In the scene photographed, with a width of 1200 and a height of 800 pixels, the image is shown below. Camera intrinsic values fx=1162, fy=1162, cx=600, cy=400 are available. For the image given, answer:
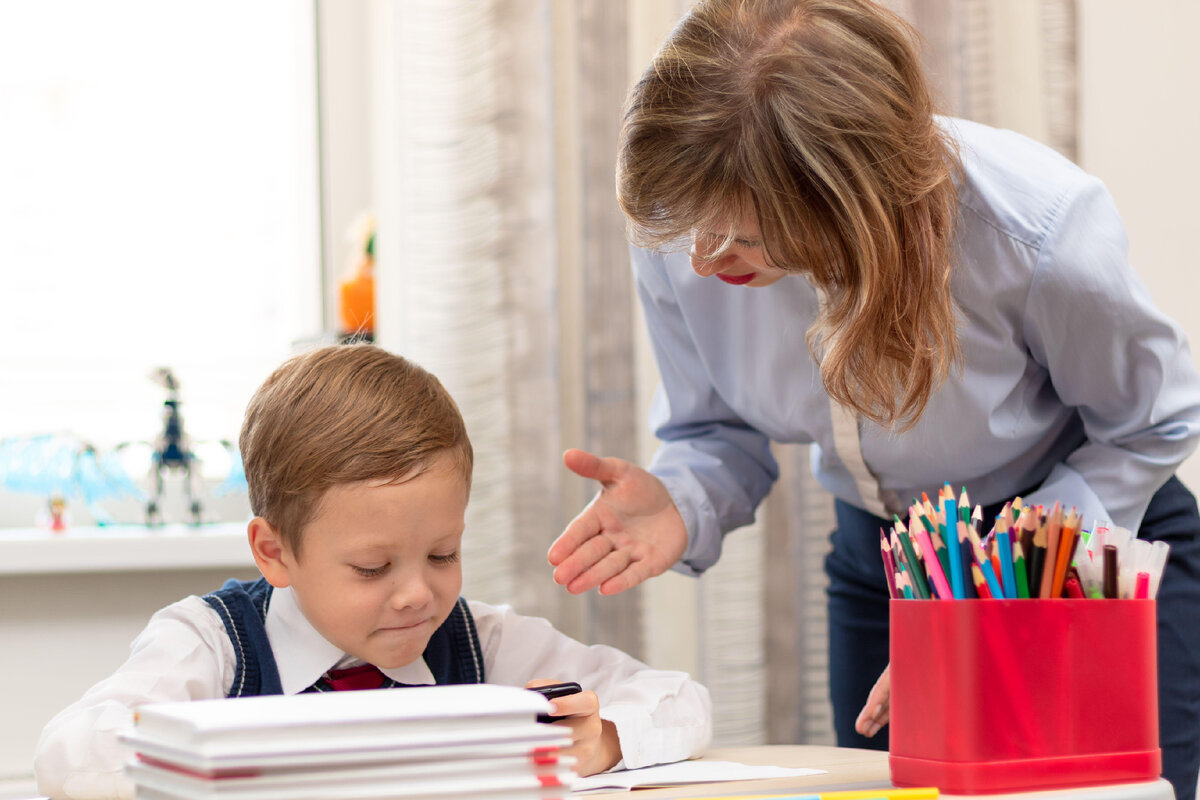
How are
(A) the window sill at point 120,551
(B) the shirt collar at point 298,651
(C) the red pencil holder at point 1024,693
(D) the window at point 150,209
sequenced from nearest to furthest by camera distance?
(C) the red pencil holder at point 1024,693, (B) the shirt collar at point 298,651, (A) the window sill at point 120,551, (D) the window at point 150,209

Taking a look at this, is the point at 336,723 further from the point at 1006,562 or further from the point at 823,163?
the point at 823,163

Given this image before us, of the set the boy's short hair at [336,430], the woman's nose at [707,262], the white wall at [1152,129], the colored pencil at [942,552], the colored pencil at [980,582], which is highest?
the white wall at [1152,129]

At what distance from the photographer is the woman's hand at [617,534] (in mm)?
953

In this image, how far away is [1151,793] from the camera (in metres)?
0.63

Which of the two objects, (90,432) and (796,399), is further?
(90,432)

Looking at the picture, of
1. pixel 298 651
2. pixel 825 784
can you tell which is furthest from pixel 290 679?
pixel 825 784

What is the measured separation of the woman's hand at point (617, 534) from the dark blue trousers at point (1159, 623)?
25 centimetres

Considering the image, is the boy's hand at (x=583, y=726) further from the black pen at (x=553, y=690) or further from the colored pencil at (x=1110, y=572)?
the colored pencil at (x=1110, y=572)

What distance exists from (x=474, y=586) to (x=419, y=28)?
70 cm

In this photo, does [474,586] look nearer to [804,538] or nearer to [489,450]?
[489,450]

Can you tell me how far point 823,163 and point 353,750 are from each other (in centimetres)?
46

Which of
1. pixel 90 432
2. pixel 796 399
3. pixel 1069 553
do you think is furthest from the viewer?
pixel 90 432

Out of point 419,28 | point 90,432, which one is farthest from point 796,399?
point 90,432

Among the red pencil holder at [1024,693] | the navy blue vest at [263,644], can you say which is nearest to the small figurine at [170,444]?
the navy blue vest at [263,644]
